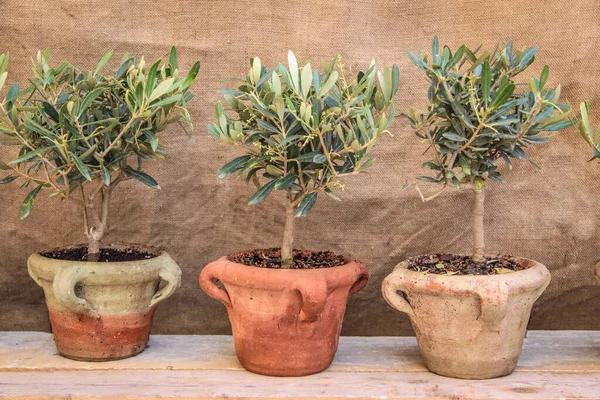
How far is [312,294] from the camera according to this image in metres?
1.50

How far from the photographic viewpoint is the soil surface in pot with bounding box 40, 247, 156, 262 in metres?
1.72

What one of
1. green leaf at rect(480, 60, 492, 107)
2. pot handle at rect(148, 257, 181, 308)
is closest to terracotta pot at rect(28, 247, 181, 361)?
pot handle at rect(148, 257, 181, 308)

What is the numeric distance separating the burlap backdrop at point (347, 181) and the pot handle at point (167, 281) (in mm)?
266

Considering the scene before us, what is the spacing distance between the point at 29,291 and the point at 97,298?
442mm

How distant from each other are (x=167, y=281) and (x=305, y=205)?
0.40m

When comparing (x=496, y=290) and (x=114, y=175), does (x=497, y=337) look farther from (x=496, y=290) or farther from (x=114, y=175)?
(x=114, y=175)

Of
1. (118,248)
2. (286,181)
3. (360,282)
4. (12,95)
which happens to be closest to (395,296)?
(360,282)

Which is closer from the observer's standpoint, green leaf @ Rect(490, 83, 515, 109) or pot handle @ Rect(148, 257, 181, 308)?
green leaf @ Rect(490, 83, 515, 109)

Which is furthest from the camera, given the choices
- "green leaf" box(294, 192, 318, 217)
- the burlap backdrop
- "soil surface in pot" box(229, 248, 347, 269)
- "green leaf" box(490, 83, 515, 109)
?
the burlap backdrop

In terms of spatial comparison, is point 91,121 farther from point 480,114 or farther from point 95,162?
point 480,114

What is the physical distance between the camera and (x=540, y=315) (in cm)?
197

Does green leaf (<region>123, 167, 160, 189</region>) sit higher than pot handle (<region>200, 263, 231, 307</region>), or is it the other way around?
green leaf (<region>123, 167, 160, 189</region>)

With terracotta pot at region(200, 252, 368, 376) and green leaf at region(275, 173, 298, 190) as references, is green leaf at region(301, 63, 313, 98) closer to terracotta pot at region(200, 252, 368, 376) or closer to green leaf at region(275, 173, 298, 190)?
green leaf at region(275, 173, 298, 190)

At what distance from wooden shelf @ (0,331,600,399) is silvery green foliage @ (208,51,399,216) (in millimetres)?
377
